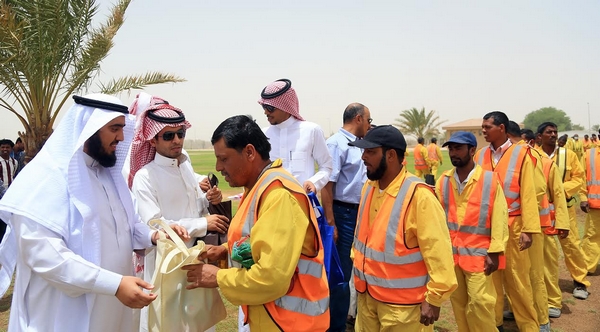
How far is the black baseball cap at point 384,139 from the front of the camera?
10.1 ft

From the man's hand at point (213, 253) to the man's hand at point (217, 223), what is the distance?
0.57m

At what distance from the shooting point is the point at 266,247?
80.8 inches

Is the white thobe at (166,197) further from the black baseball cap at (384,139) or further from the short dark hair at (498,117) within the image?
the short dark hair at (498,117)

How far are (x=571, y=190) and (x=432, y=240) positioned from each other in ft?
17.7

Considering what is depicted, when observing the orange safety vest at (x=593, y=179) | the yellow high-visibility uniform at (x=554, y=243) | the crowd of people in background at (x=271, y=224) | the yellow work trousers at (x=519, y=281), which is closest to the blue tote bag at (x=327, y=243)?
the crowd of people in background at (x=271, y=224)

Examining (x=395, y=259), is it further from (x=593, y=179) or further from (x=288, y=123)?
(x=593, y=179)

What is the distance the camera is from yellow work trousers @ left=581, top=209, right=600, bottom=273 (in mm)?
7094

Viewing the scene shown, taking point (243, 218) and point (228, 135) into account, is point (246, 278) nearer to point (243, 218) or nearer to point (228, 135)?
point (243, 218)

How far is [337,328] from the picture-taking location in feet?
15.0

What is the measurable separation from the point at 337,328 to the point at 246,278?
9.10 ft

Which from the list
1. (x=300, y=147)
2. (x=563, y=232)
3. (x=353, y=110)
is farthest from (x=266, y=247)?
(x=563, y=232)

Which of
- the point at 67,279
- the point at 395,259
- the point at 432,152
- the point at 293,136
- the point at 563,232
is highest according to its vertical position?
the point at 293,136

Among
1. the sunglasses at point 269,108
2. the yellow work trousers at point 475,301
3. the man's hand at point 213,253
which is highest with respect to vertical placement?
the sunglasses at point 269,108

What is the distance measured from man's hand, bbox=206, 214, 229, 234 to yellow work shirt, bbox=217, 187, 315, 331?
1.11 meters
